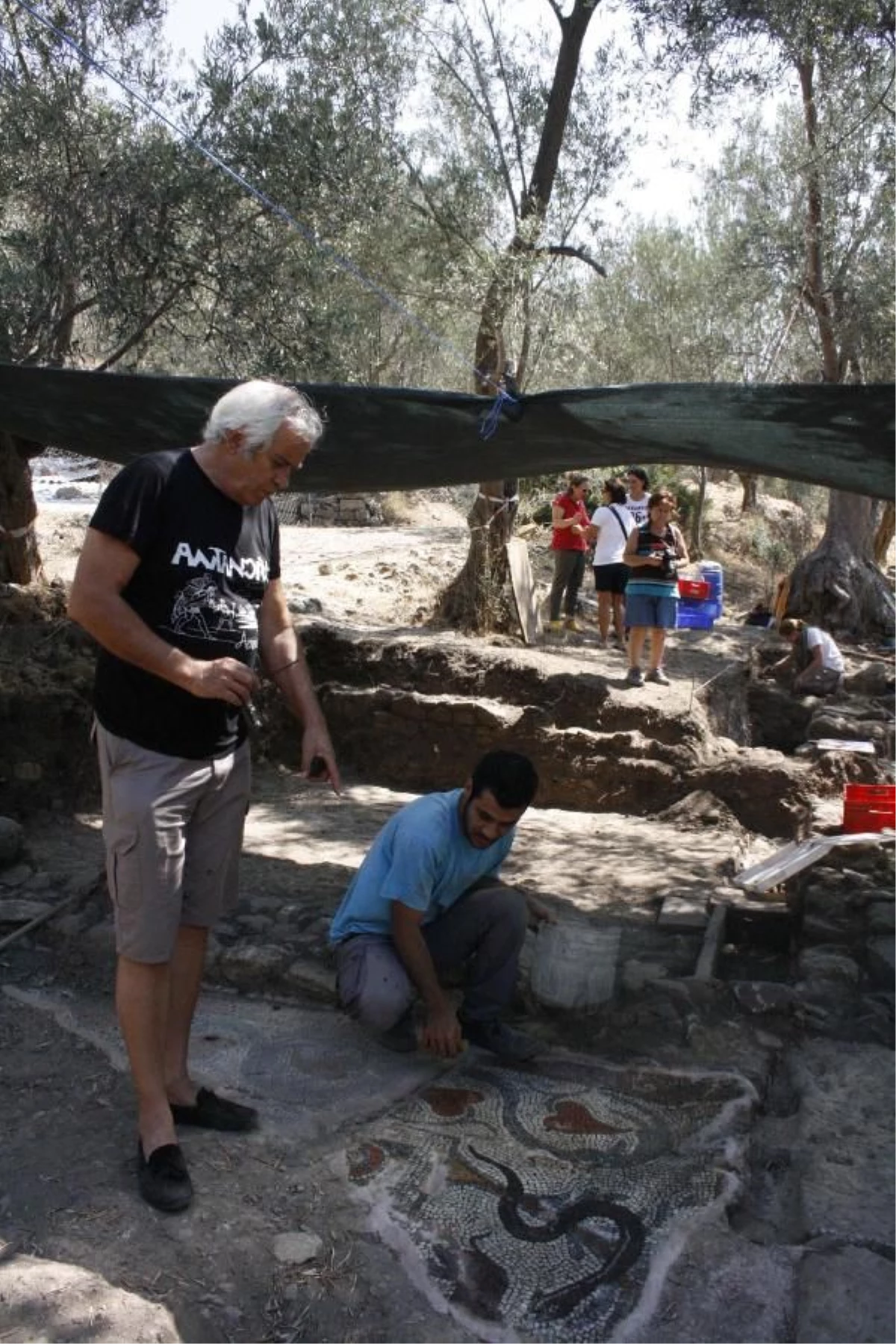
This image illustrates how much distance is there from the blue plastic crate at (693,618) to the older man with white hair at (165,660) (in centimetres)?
1102

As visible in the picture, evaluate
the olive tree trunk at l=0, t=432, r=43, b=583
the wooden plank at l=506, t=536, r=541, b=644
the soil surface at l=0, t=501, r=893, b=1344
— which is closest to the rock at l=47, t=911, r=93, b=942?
the soil surface at l=0, t=501, r=893, b=1344

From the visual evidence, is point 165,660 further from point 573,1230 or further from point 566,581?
point 566,581

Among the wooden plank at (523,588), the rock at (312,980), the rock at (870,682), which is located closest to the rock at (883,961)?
the rock at (312,980)

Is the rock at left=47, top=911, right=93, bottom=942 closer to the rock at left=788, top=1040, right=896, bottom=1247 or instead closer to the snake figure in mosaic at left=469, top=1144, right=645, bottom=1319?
the snake figure in mosaic at left=469, top=1144, right=645, bottom=1319

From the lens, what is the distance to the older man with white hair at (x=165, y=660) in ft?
8.63

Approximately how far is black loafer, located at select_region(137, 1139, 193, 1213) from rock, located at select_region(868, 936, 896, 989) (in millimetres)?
2454

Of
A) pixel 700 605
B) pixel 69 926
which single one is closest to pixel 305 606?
pixel 700 605

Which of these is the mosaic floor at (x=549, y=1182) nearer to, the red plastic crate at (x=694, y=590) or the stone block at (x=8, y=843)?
the stone block at (x=8, y=843)

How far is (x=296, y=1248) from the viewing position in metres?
2.62

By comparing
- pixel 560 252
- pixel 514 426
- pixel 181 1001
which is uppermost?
pixel 560 252

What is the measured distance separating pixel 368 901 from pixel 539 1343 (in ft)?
4.69

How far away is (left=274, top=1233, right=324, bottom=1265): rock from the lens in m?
2.59

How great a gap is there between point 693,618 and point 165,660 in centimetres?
1138

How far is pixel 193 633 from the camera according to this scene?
8.98ft
